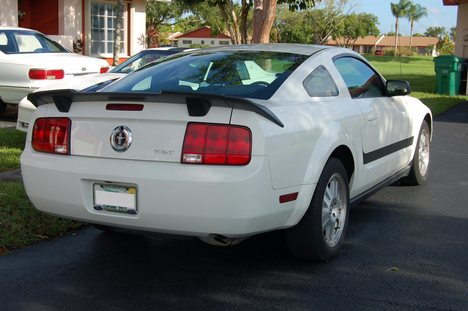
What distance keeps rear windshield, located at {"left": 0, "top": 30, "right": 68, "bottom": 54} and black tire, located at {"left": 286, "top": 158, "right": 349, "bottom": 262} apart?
316 inches

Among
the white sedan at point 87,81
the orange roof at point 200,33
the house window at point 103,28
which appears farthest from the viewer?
the orange roof at point 200,33

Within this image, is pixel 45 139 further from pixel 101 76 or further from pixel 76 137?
pixel 101 76

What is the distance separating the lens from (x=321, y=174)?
4.05 metres

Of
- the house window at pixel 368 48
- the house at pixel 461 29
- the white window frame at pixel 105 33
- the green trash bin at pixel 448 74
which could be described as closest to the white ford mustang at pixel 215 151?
the white window frame at pixel 105 33

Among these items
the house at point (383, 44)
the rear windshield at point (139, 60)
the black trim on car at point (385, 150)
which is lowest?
the black trim on car at point (385, 150)

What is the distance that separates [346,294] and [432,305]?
522mm

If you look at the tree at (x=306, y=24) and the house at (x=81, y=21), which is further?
the tree at (x=306, y=24)

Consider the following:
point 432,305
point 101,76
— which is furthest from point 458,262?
point 101,76

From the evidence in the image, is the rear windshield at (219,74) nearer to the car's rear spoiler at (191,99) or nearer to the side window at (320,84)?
the side window at (320,84)

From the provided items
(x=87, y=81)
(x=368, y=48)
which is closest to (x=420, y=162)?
(x=87, y=81)

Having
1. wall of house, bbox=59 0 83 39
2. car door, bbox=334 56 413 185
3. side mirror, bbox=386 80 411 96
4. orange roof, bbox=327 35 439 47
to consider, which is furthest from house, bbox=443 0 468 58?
orange roof, bbox=327 35 439 47

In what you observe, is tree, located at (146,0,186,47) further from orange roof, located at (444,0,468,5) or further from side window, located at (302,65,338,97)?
side window, located at (302,65,338,97)

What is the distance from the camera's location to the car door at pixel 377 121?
488 cm

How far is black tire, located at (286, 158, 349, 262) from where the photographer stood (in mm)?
4000
